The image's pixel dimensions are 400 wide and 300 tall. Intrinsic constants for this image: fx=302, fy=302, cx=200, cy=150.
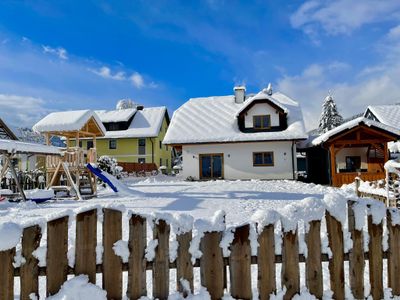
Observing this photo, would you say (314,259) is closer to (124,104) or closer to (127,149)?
(127,149)

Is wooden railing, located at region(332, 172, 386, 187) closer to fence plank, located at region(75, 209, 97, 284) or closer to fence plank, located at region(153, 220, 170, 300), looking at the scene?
fence plank, located at region(153, 220, 170, 300)

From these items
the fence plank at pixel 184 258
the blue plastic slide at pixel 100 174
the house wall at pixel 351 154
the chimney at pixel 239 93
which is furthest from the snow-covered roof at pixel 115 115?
the fence plank at pixel 184 258

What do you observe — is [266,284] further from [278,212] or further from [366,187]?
[366,187]

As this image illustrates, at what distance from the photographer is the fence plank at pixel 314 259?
2.83 meters

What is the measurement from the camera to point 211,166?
24.5 metres

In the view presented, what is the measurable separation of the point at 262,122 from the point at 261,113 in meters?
0.75

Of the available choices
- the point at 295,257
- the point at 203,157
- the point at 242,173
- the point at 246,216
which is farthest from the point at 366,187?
the point at 203,157

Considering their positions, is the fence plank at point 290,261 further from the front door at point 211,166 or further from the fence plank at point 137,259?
the front door at point 211,166

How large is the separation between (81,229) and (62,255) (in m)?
0.26

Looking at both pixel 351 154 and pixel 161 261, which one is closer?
pixel 161 261

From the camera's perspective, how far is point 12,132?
30.7m

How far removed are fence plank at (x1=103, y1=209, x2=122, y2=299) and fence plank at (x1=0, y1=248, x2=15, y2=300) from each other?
73cm

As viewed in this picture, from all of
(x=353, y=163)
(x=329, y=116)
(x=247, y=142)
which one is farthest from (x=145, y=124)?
(x=329, y=116)

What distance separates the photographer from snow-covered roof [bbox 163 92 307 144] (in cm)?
2338
